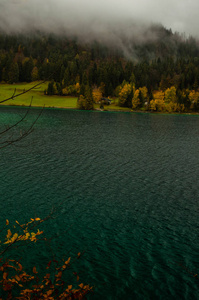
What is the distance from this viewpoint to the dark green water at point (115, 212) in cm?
1308

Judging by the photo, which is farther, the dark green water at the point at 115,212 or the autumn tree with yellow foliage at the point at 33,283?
the dark green water at the point at 115,212

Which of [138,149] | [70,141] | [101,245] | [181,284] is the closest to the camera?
[181,284]

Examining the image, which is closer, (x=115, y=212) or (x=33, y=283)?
(x=33, y=283)

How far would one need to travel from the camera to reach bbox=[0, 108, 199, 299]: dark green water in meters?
13.1

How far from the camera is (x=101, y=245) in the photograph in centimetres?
1568

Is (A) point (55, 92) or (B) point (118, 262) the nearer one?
(B) point (118, 262)

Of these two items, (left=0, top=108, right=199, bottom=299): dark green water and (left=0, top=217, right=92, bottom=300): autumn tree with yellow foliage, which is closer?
(left=0, top=217, right=92, bottom=300): autumn tree with yellow foliage

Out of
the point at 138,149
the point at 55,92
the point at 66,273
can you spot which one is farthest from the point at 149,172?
the point at 55,92

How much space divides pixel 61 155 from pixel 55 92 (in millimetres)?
160128

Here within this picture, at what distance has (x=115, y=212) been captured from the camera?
20.6 metres

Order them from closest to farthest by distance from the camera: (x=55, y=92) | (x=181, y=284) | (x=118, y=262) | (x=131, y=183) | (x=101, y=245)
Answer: (x=181, y=284), (x=118, y=262), (x=101, y=245), (x=131, y=183), (x=55, y=92)

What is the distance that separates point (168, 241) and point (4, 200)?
15.1 metres

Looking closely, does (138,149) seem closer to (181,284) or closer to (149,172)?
(149,172)

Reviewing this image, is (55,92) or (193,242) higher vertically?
(55,92)
